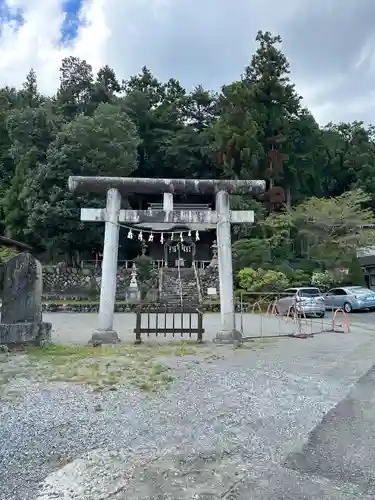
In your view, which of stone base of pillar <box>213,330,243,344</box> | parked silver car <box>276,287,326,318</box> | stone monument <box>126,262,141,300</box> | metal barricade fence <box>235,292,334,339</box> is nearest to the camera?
stone base of pillar <box>213,330,243,344</box>

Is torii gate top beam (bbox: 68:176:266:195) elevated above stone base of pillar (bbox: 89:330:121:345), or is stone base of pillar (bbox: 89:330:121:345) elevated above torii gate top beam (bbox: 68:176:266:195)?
torii gate top beam (bbox: 68:176:266:195)

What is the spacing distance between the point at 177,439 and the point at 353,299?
17922 mm

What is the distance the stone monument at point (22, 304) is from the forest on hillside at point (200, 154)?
60.5ft

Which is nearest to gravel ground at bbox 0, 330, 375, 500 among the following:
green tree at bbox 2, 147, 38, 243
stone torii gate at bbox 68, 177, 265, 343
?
stone torii gate at bbox 68, 177, 265, 343

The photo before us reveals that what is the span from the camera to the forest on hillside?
27.3 meters

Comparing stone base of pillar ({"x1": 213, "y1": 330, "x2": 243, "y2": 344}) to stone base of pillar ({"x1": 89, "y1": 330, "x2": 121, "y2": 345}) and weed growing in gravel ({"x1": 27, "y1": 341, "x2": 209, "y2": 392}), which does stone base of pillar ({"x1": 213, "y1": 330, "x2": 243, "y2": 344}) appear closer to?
weed growing in gravel ({"x1": 27, "y1": 341, "x2": 209, "y2": 392})

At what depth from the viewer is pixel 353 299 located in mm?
19859

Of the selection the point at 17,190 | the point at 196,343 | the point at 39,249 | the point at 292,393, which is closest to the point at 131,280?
the point at 39,249

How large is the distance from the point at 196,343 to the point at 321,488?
686cm

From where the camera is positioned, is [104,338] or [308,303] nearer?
[104,338]

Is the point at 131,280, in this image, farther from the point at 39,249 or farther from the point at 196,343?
the point at 196,343

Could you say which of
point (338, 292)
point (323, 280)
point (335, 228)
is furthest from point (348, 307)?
point (335, 228)

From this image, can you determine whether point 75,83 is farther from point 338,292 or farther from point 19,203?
point 338,292

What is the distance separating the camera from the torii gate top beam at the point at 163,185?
10.3 m
